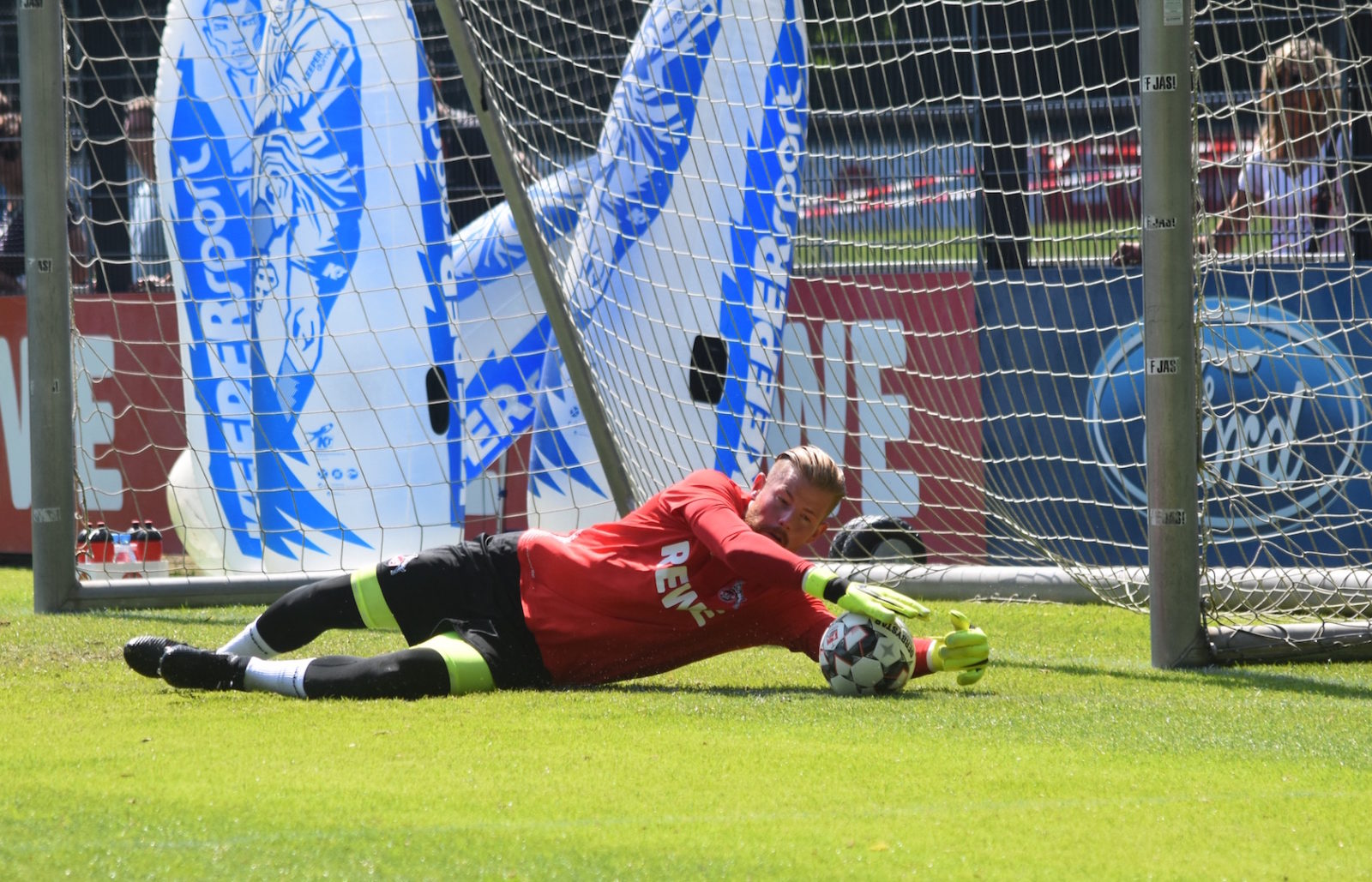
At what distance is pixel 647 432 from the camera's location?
6949 mm

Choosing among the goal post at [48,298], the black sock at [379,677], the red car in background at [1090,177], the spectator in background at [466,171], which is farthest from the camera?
the spectator in background at [466,171]

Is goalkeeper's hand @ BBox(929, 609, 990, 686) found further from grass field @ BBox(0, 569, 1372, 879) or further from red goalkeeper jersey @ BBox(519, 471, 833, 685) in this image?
red goalkeeper jersey @ BBox(519, 471, 833, 685)

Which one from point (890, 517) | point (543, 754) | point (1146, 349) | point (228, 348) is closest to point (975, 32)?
point (890, 517)

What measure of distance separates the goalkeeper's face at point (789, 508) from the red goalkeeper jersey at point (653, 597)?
0.09 meters

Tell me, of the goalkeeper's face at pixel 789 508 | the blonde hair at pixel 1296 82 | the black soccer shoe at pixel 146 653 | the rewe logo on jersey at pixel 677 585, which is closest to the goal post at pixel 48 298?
the black soccer shoe at pixel 146 653

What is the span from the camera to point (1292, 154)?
6.20m

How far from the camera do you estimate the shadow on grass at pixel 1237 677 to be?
4395 millimetres

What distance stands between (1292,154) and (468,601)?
12.5 ft

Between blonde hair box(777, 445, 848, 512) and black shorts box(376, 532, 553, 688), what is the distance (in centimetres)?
84

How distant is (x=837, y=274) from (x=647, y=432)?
183 centimetres

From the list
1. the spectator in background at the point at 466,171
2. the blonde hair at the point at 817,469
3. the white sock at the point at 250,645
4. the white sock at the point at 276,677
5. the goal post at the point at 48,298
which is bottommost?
the white sock at the point at 276,677

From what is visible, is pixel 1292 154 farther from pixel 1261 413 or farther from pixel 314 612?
pixel 314 612

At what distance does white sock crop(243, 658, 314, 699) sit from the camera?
4082 millimetres

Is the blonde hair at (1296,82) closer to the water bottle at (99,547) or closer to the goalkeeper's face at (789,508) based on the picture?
the goalkeeper's face at (789,508)
